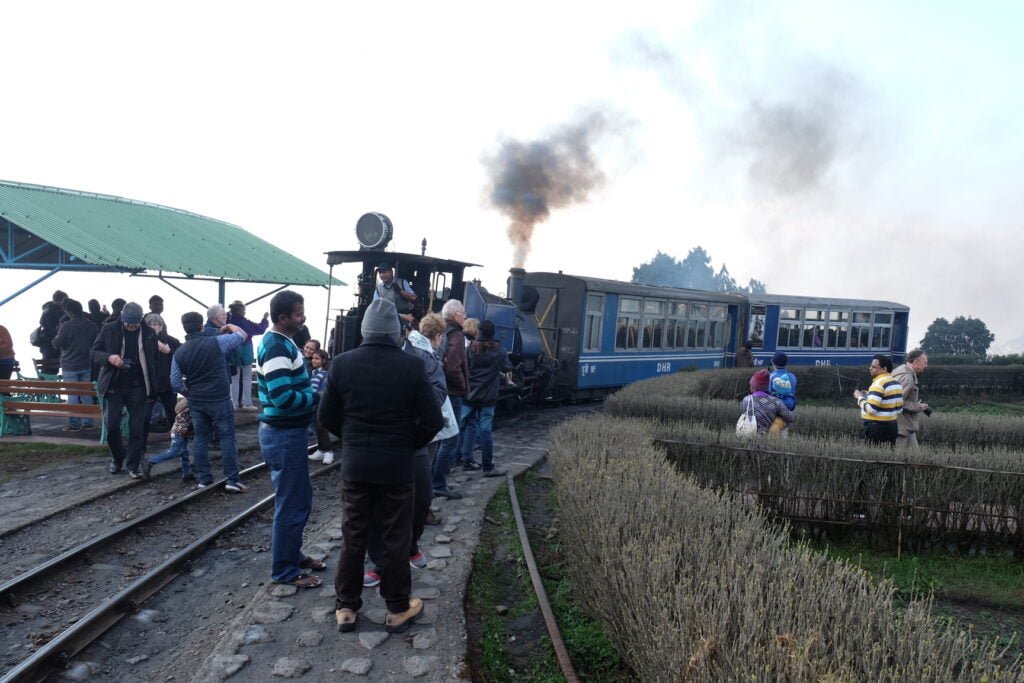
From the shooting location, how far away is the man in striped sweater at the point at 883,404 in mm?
8227

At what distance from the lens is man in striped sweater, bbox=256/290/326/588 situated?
4.81m

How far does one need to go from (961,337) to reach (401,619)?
50.1m

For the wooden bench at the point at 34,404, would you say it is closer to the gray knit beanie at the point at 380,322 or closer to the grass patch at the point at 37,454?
the grass patch at the point at 37,454

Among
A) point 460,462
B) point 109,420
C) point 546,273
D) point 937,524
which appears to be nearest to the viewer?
point 937,524

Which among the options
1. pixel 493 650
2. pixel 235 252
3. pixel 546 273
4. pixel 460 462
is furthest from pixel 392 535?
pixel 235 252

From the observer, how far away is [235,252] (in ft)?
54.1

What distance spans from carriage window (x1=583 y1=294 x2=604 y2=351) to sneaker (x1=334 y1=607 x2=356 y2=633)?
38.2ft

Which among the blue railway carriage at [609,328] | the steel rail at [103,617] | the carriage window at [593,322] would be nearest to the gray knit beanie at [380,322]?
the steel rail at [103,617]

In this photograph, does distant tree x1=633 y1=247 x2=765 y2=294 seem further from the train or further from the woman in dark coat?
the woman in dark coat

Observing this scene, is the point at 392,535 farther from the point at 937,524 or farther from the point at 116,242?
the point at 116,242

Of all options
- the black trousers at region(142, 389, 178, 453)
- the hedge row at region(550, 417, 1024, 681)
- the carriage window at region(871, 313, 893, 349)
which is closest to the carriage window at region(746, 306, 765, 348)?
the carriage window at region(871, 313, 893, 349)

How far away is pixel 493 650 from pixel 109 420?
5.80 m

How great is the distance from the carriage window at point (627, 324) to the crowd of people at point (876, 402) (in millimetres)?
7587

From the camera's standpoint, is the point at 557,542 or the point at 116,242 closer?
the point at 557,542
